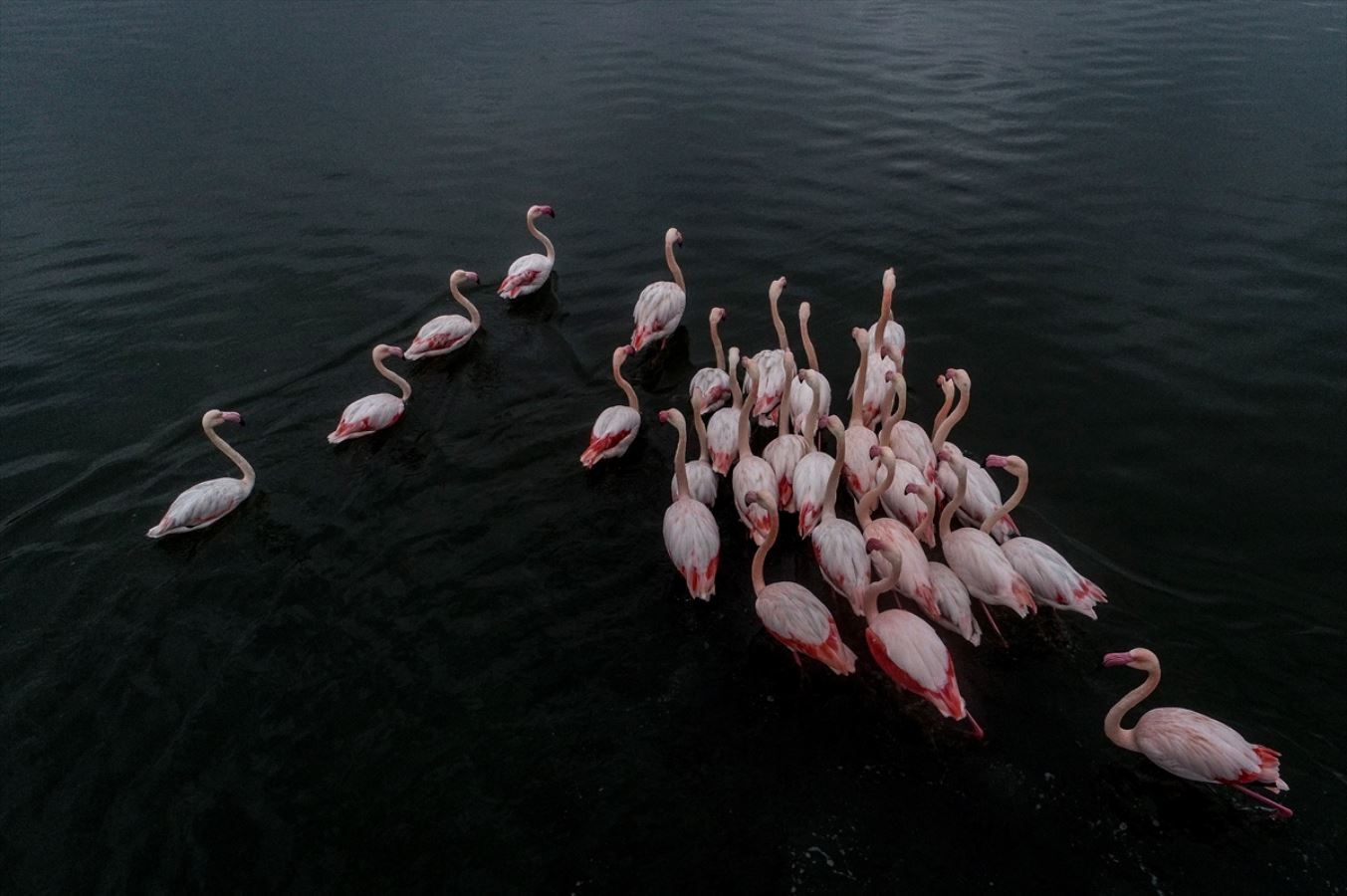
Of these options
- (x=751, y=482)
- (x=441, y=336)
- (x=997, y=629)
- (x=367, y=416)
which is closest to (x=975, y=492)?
(x=997, y=629)

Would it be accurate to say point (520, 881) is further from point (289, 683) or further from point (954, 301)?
point (954, 301)

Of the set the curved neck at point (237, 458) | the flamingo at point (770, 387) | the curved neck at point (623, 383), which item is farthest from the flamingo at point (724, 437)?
the curved neck at point (237, 458)

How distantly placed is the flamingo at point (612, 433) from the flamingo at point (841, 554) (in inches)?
Answer: 112

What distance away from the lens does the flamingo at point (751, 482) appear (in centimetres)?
845

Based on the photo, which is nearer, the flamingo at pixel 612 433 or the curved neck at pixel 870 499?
the curved neck at pixel 870 499

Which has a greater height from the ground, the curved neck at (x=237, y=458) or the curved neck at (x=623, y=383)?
the curved neck at (x=623, y=383)

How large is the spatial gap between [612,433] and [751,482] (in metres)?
2.03

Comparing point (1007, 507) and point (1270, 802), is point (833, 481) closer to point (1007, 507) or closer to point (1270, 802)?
point (1007, 507)

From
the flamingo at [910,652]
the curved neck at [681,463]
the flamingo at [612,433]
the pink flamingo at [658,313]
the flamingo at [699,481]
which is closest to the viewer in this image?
the flamingo at [910,652]

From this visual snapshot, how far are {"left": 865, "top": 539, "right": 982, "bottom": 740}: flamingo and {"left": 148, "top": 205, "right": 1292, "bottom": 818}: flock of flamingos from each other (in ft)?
0.05

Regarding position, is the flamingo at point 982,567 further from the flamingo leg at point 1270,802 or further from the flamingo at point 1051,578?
the flamingo leg at point 1270,802

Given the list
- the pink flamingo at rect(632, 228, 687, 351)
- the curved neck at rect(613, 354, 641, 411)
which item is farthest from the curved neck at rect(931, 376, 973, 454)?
the pink flamingo at rect(632, 228, 687, 351)

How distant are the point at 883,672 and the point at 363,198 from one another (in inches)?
601

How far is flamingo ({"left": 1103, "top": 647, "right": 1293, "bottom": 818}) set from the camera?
5996 mm
